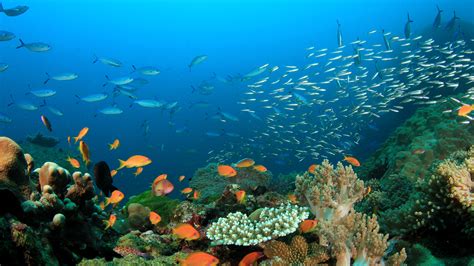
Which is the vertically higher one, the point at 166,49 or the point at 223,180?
the point at 223,180

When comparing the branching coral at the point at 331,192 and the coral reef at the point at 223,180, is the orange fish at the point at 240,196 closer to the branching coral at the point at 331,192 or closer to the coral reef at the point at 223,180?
the branching coral at the point at 331,192

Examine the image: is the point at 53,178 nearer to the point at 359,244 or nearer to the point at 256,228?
the point at 256,228

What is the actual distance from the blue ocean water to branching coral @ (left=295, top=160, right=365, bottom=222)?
131 ft

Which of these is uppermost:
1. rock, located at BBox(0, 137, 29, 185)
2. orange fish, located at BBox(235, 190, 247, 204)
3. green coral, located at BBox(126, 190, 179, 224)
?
rock, located at BBox(0, 137, 29, 185)

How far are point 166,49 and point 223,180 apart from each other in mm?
122057

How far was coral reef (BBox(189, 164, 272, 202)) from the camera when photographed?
28.3 feet

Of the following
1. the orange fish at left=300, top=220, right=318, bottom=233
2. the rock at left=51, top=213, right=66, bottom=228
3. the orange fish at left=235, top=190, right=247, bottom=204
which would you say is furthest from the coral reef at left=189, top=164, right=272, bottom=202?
the rock at left=51, top=213, right=66, bottom=228

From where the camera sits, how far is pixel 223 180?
957 centimetres

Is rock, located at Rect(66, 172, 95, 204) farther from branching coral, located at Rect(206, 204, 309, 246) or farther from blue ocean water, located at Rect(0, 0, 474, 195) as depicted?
blue ocean water, located at Rect(0, 0, 474, 195)

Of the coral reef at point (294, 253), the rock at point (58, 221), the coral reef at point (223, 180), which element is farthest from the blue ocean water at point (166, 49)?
the rock at point (58, 221)

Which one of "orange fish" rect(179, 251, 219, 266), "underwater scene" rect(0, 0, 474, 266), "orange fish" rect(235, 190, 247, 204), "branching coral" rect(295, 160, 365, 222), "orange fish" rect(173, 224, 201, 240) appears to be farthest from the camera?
"orange fish" rect(235, 190, 247, 204)

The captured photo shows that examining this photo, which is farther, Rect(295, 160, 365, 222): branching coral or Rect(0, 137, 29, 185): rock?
Rect(295, 160, 365, 222): branching coral

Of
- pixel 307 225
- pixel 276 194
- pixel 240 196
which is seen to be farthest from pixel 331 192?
pixel 276 194

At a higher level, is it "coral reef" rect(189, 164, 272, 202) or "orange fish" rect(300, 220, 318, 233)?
"orange fish" rect(300, 220, 318, 233)
